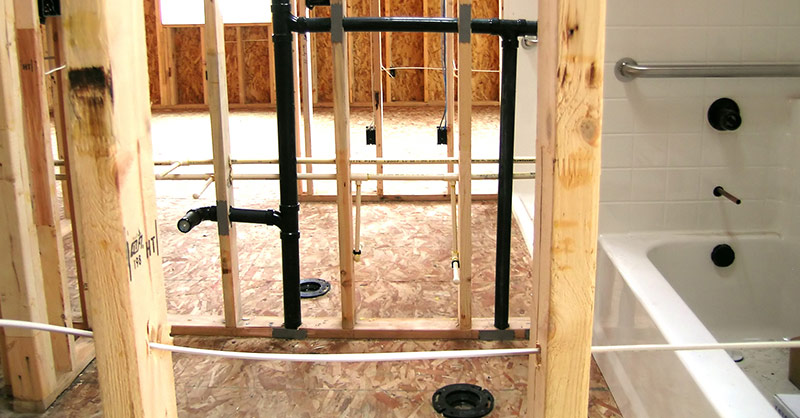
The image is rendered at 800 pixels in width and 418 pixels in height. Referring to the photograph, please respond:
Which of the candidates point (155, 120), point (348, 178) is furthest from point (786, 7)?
point (155, 120)

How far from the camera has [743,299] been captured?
266cm

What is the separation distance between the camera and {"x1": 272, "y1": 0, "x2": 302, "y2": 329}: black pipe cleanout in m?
2.34

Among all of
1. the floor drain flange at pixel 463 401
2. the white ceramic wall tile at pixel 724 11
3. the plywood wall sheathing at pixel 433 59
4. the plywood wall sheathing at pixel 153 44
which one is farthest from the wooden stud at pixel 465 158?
the plywood wall sheathing at pixel 153 44

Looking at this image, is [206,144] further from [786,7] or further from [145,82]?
[145,82]

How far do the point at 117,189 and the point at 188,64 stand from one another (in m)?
8.70

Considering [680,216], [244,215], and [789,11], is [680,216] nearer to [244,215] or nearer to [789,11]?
[789,11]

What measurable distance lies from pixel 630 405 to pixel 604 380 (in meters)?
0.24

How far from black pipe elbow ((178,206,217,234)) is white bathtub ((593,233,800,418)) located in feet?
4.58

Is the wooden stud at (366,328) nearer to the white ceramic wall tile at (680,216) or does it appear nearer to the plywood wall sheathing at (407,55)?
the white ceramic wall tile at (680,216)

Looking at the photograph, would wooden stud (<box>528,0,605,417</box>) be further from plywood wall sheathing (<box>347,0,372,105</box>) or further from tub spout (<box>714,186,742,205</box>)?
plywood wall sheathing (<box>347,0,372,105</box>)

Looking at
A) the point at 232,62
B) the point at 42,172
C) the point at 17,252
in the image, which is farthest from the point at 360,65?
the point at 17,252

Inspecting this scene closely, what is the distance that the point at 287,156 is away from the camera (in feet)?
7.98

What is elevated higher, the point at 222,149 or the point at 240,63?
the point at 240,63

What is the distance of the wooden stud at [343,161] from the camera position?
7.67 ft
